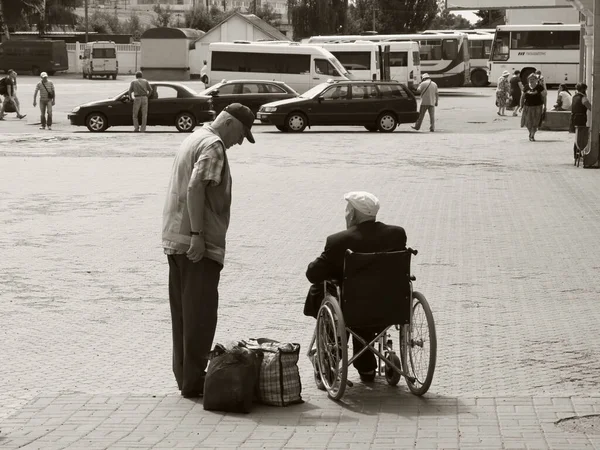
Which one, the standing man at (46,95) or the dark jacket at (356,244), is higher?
the standing man at (46,95)

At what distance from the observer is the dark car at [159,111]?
32.5 m

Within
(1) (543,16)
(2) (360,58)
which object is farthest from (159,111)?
(1) (543,16)

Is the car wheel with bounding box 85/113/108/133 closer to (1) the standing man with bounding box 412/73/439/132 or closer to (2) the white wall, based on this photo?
(1) the standing man with bounding box 412/73/439/132

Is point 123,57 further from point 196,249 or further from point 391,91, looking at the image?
point 196,249

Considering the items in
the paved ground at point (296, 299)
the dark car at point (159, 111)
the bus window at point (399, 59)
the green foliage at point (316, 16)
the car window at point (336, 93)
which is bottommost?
the paved ground at point (296, 299)

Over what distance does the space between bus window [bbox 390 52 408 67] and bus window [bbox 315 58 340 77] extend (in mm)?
9106

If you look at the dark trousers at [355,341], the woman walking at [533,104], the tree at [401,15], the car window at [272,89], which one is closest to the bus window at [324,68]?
the car window at [272,89]

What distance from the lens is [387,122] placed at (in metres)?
33.5

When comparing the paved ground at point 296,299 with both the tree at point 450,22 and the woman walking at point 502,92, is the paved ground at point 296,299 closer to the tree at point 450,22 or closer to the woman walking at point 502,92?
the woman walking at point 502,92

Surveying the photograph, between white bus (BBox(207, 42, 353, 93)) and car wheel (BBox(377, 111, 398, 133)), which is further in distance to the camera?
white bus (BBox(207, 42, 353, 93))

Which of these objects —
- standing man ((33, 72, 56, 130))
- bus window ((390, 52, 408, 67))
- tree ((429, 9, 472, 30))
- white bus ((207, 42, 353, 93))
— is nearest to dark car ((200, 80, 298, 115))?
standing man ((33, 72, 56, 130))

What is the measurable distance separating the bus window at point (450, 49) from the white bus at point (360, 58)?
1136cm

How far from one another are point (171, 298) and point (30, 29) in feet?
299

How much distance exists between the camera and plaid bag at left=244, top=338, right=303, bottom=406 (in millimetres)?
6645
